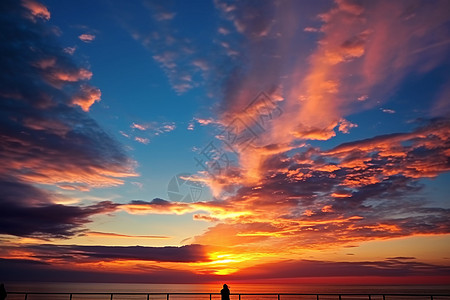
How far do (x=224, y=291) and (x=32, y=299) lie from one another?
139 meters

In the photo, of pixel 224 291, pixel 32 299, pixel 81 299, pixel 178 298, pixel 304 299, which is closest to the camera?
pixel 224 291

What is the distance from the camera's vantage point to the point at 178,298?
594 ft

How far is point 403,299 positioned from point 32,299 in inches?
6000

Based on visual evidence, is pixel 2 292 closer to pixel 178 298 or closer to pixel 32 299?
pixel 32 299

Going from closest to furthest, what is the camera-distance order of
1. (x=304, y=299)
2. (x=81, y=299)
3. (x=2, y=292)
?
(x=2, y=292)
(x=304, y=299)
(x=81, y=299)

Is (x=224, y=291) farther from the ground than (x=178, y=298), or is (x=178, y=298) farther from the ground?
(x=224, y=291)

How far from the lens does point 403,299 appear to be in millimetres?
151875

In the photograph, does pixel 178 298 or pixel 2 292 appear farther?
pixel 178 298

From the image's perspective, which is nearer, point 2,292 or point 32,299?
point 2,292

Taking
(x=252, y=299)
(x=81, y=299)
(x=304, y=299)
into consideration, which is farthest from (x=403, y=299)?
(x=81, y=299)

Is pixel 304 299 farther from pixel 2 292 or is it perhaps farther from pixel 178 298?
pixel 2 292

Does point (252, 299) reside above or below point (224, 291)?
below

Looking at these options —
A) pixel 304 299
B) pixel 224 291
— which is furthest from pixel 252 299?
pixel 224 291

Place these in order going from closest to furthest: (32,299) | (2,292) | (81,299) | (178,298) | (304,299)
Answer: (2,292)
(32,299)
(304,299)
(81,299)
(178,298)
